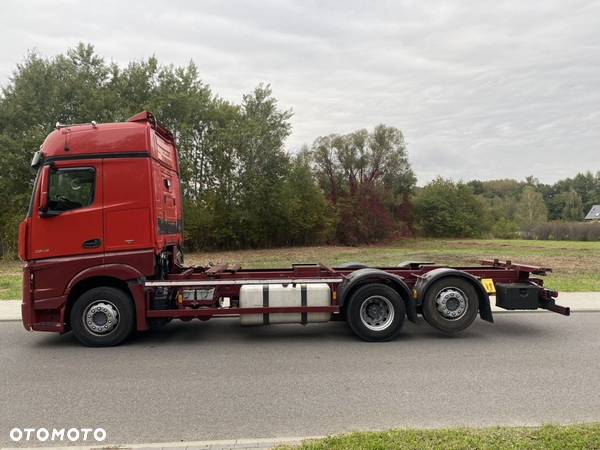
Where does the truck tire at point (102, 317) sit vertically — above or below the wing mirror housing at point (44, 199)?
below

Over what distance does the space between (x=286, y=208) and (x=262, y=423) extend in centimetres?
3152

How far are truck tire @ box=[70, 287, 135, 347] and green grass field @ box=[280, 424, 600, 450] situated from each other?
4.30m

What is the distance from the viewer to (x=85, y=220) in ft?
22.5

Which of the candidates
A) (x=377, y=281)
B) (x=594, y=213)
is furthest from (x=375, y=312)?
(x=594, y=213)

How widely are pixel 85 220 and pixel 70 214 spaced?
224 mm

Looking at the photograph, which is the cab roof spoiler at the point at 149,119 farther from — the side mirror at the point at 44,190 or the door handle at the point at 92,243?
the door handle at the point at 92,243

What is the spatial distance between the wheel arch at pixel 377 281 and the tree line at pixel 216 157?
24.2 meters

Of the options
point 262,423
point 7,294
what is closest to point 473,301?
point 262,423

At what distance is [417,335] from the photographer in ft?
24.9

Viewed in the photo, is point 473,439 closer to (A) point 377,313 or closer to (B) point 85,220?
(A) point 377,313

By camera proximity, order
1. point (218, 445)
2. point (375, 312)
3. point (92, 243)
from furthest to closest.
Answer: point (375, 312), point (92, 243), point (218, 445)

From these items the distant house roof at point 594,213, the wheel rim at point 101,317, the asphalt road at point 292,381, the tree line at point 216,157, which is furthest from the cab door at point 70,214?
the distant house roof at point 594,213

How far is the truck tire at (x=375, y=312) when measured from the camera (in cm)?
718

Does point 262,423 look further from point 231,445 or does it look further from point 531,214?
point 531,214
